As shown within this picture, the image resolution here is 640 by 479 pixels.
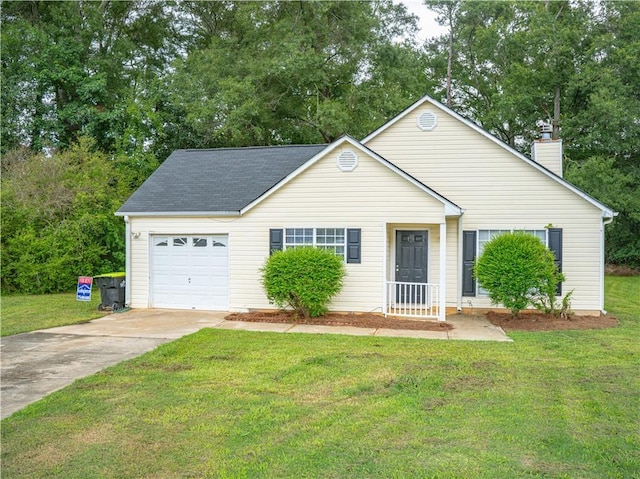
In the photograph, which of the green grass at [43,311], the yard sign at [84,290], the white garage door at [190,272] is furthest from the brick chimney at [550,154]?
the yard sign at [84,290]

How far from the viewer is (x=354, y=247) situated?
37.2ft

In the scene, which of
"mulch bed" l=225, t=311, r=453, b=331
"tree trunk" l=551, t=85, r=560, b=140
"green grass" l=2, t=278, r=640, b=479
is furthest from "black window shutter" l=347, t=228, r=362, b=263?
"tree trunk" l=551, t=85, r=560, b=140

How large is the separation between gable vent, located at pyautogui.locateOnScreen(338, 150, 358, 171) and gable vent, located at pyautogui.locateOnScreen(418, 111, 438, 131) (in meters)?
2.44

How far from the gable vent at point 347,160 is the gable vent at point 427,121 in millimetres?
2435

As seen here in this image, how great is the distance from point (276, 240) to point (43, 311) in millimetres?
6091

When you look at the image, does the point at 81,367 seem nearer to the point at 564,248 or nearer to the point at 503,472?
the point at 503,472

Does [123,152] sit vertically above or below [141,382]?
above

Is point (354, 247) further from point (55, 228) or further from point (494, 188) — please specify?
point (55, 228)

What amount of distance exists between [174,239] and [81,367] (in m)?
6.01

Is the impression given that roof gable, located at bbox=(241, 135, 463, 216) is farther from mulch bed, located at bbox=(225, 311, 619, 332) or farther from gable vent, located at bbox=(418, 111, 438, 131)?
mulch bed, located at bbox=(225, 311, 619, 332)

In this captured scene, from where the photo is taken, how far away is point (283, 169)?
1387 cm

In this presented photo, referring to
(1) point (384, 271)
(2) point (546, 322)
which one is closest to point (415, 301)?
(1) point (384, 271)

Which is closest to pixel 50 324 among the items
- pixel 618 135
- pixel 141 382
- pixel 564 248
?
pixel 141 382

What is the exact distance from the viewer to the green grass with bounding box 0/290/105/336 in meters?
10.3
